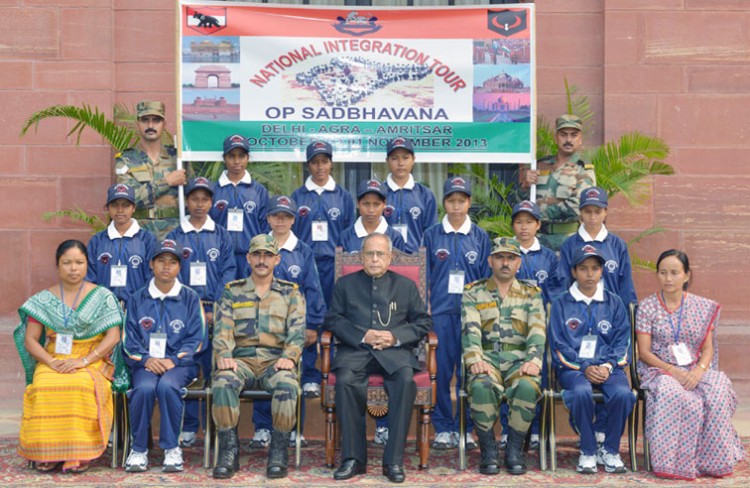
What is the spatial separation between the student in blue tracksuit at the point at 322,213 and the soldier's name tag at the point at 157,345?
1.41m

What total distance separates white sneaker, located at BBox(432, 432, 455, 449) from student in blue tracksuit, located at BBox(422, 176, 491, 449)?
3.8 inches

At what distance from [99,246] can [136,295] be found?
2.37ft

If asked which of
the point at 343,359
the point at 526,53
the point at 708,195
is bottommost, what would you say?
the point at 343,359

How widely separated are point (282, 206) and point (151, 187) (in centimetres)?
131

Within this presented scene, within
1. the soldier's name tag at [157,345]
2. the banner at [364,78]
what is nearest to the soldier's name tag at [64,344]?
the soldier's name tag at [157,345]

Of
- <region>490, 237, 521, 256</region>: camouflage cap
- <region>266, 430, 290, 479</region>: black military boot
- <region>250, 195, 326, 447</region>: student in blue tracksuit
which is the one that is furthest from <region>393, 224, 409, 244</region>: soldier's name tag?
<region>266, 430, 290, 479</region>: black military boot

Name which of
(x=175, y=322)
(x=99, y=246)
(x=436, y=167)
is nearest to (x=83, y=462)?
(x=175, y=322)

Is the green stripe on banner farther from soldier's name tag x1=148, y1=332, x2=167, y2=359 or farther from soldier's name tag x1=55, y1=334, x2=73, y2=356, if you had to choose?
soldier's name tag x1=55, y1=334, x2=73, y2=356

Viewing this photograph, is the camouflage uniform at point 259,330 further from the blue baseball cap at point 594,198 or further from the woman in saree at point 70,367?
the blue baseball cap at point 594,198

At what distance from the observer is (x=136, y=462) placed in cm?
639

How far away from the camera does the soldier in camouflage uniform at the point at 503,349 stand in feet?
21.1

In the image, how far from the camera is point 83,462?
254 inches

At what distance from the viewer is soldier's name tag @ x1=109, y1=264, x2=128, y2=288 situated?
729 cm

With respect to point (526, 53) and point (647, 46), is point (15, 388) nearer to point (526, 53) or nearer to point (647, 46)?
point (526, 53)
